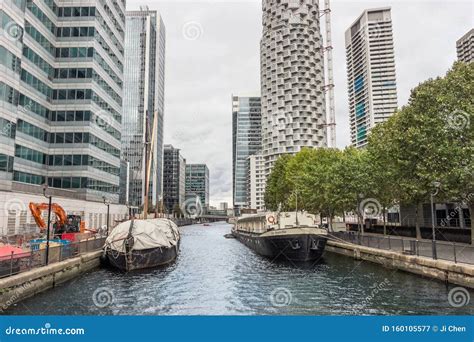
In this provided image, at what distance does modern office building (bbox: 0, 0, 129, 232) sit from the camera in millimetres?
54844

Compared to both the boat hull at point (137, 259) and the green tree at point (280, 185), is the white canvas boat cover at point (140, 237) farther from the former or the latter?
the green tree at point (280, 185)

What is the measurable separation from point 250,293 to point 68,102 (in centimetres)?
5475

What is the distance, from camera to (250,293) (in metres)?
20.7

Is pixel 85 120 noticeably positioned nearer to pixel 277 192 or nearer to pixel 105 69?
pixel 105 69

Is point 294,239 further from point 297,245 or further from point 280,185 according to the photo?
point 280,185

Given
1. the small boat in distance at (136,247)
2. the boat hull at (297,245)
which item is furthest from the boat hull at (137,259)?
the boat hull at (297,245)

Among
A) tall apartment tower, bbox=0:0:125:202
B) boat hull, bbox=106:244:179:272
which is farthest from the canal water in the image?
tall apartment tower, bbox=0:0:125:202

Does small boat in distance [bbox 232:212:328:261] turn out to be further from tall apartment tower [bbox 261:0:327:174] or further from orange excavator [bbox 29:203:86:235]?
tall apartment tower [bbox 261:0:327:174]

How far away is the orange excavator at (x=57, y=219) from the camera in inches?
1347

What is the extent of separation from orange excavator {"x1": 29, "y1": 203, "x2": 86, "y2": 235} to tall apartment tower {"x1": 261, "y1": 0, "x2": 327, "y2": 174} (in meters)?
126

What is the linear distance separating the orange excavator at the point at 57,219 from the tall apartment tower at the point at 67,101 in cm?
1204

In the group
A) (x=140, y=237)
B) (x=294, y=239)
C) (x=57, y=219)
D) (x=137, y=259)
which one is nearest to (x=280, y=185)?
(x=294, y=239)

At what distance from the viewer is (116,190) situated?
251 feet

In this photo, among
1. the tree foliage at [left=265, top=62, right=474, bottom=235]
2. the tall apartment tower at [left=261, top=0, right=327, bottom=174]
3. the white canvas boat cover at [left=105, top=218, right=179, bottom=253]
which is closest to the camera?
the tree foliage at [left=265, top=62, right=474, bottom=235]
